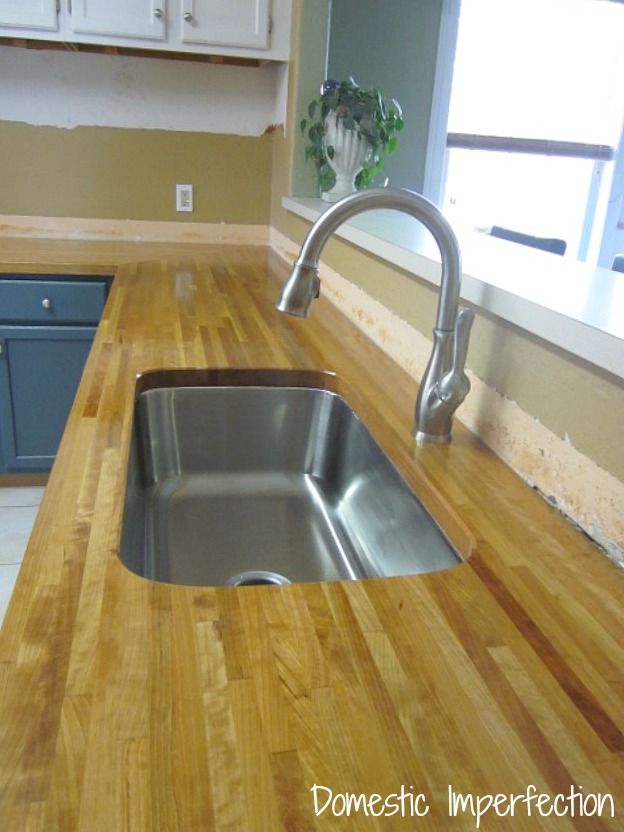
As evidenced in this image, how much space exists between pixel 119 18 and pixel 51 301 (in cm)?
96

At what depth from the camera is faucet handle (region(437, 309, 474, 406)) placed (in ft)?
2.96

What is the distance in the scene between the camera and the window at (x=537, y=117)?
3.29 meters

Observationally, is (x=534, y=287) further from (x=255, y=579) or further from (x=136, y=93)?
(x=136, y=93)

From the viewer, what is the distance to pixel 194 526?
3.76 feet

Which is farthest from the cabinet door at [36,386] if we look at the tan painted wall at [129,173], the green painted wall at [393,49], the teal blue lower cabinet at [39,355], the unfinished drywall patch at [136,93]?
the green painted wall at [393,49]

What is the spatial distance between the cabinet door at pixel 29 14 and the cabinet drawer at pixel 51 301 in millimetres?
831

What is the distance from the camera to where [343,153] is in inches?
84.7

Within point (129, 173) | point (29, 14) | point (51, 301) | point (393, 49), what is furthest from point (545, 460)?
point (393, 49)

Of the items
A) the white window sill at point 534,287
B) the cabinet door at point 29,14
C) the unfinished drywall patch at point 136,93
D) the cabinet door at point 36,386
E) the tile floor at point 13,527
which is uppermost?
the cabinet door at point 29,14

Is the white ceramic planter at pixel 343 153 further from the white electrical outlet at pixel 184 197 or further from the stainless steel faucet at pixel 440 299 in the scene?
the stainless steel faucet at pixel 440 299

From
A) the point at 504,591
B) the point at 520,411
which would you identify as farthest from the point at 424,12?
the point at 504,591

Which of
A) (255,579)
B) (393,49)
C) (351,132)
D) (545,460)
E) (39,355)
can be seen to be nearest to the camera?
(545,460)

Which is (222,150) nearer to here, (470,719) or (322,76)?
(322,76)

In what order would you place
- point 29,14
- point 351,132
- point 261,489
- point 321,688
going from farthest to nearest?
point 29,14 → point 351,132 → point 261,489 → point 321,688
